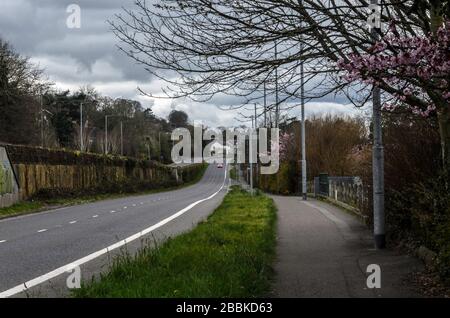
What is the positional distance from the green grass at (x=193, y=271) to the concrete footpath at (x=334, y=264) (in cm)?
36

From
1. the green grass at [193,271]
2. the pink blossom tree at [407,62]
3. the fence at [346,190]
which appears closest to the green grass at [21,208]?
the fence at [346,190]

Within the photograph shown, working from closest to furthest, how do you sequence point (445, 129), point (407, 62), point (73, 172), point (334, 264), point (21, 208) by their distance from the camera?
point (407, 62) < point (334, 264) < point (445, 129) < point (21, 208) < point (73, 172)

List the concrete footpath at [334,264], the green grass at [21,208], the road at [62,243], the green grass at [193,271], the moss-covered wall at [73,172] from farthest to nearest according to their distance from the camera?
the moss-covered wall at [73,172], the green grass at [21,208], the road at [62,243], the concrete footpath at [334,264], the green grass at [193,271]

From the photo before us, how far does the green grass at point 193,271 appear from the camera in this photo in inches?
288

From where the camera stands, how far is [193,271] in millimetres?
8445

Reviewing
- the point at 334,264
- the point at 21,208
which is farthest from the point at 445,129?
the point at 21,208

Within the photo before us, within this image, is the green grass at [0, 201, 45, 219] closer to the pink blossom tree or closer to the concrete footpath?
the concrete footpath

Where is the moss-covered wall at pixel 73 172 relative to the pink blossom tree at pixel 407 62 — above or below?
below

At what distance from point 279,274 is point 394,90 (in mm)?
4010

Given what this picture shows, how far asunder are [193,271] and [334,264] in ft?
9.49

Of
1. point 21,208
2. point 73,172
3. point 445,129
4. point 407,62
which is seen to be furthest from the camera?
point 73,172

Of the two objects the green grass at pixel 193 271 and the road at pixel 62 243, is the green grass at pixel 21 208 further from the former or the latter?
the green grass at pixel 193 271

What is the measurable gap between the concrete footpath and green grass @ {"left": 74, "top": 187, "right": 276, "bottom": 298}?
0.36 metres

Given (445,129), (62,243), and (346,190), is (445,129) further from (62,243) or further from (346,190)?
(346,190)
